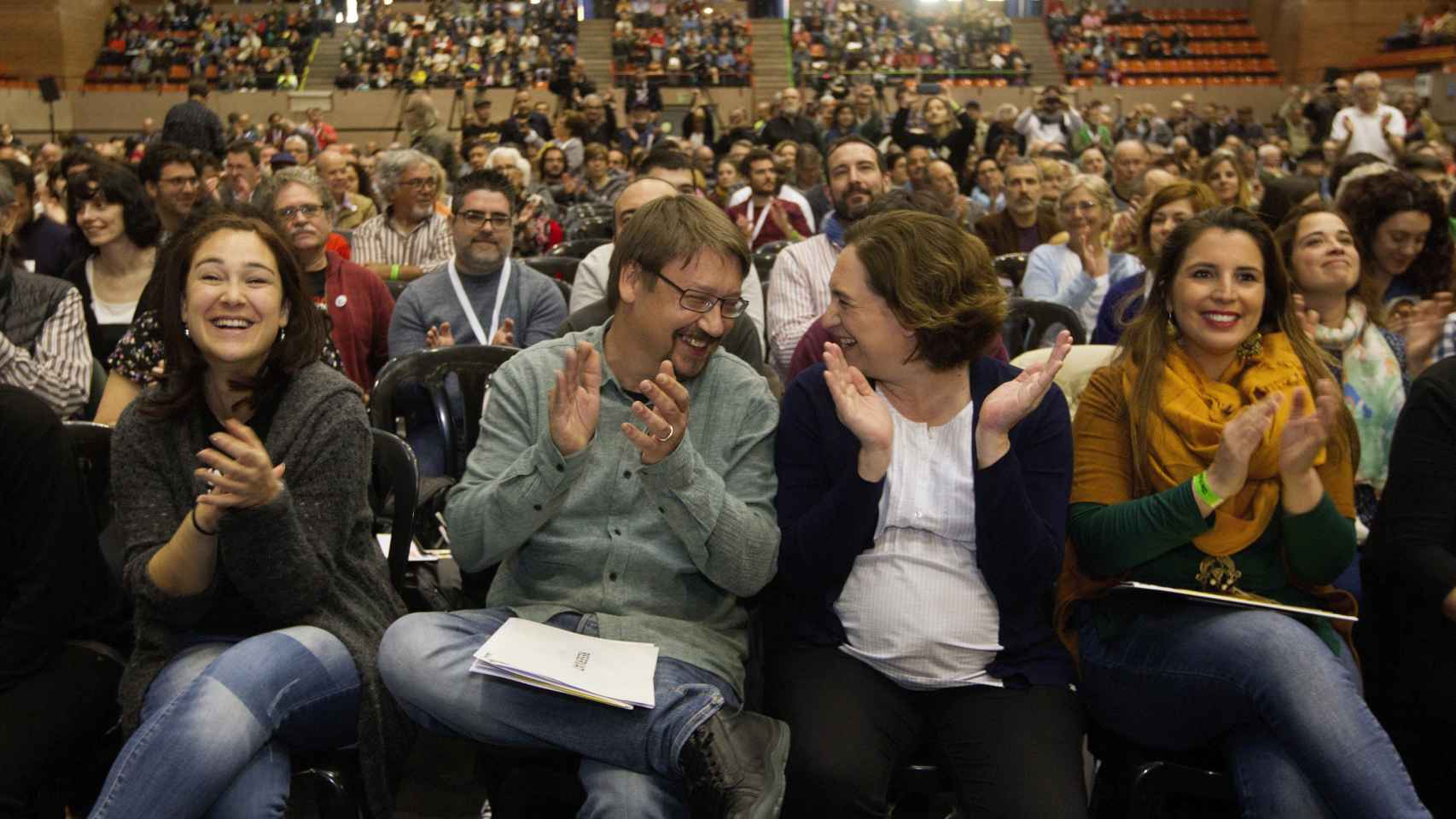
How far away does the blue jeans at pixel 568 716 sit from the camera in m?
1.73

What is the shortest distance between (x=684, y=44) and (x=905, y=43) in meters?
4.45

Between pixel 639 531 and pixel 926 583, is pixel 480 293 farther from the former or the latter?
pixel 926 583

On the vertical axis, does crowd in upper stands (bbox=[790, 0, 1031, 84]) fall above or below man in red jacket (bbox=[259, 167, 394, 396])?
above

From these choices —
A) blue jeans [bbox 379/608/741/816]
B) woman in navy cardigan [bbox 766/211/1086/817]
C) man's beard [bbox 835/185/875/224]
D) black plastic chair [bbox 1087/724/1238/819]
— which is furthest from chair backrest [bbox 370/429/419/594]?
man's beard [bbox 835/185/875/224]

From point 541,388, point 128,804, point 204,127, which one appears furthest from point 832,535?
point 204,127

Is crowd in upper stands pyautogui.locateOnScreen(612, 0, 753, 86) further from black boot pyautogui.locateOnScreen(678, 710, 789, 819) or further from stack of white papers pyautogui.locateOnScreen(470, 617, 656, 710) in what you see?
black boot pyautogui.locateOnScreen(678, 710, 789, 819)

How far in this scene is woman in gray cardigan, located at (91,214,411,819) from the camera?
5.63 ft

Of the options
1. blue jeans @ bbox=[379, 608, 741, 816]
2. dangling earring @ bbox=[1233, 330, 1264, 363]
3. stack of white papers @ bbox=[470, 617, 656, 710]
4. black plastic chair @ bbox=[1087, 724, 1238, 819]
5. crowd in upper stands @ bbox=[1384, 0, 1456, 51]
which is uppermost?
crowd in upper stands @ bbox=[1384, 0, 1456, 51]

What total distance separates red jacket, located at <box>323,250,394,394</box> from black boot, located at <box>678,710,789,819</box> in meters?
2.26

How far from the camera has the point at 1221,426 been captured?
6.81ft

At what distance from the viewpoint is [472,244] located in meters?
3.72

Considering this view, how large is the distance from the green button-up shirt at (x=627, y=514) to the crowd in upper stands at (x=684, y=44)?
18.5 m

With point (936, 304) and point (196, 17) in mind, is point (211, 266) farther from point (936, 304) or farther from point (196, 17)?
point (196, 17)

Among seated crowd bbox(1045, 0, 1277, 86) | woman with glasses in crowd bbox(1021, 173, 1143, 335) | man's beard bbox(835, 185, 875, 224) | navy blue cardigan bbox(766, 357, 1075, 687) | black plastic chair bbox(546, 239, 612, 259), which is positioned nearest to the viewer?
navy blue cardigan bbox(766, 357, 1075, 687)
